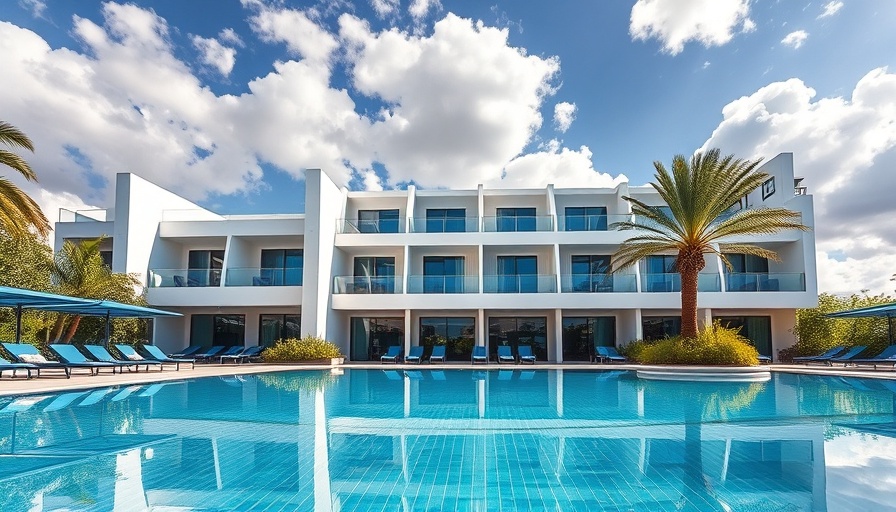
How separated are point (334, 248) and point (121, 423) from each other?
50.2 ft

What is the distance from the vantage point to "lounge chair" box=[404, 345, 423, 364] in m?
22.5

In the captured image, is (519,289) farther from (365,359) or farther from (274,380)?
(274,380)

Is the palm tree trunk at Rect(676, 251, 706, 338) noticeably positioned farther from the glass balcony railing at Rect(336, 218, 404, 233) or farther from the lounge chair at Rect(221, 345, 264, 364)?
the lounge chair at Rect(221, 345, 264, 364)

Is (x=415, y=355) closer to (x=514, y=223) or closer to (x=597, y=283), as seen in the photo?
(x=514, y=223)

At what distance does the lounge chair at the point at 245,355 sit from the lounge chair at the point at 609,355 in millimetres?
14124

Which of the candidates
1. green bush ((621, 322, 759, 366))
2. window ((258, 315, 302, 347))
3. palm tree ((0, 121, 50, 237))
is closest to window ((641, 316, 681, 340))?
green bush ((621, 322, 759, 366))

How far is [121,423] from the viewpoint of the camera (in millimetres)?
8469

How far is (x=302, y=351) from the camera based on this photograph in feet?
67.9

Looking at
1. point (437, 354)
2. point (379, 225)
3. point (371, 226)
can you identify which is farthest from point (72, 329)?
point (437, 354)

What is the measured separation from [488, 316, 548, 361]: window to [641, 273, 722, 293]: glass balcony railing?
4.81 metres

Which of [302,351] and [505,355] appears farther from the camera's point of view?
[505,355]

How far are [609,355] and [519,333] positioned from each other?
13.5ft

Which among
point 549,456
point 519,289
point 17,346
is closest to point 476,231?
point 519,289

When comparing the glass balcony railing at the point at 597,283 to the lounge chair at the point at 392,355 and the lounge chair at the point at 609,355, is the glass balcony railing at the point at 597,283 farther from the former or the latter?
the lounge chair at the point at 392,355
